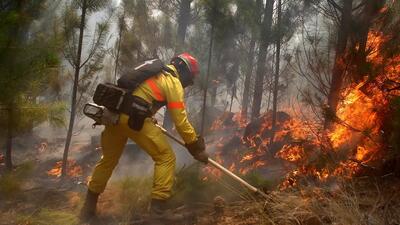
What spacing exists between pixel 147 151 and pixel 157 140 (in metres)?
0.20

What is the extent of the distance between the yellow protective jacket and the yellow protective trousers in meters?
0.27

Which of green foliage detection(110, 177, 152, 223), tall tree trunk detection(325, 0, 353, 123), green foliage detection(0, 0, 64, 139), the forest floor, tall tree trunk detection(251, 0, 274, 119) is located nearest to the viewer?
the forest floor

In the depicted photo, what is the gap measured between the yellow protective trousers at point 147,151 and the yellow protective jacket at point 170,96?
10.5 inches

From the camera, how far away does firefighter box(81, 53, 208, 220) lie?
447cm

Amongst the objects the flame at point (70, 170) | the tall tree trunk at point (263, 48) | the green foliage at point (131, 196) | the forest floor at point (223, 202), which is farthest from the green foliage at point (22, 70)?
the tall tree trunk at point (263, 48)

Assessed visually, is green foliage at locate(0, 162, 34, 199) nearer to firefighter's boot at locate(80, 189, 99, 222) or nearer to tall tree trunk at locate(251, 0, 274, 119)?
firefighter's boot at locate(80, 189, 99, 222)

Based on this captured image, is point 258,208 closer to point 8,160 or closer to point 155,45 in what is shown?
point 8,160

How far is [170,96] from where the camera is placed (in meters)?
4.57

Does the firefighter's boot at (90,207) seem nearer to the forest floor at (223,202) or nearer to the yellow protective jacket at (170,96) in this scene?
the forest floor at (223,202)

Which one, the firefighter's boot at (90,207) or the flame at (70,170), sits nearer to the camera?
the firefighter's boot at (90,207)

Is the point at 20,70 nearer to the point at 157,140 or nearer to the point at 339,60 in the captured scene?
the point at 157,140

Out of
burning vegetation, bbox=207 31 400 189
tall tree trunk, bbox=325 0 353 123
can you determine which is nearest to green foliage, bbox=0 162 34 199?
burning vegetation, bbox=207 31 400 189

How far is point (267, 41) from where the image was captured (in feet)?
37.1

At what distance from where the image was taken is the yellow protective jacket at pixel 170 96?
14.7ft
